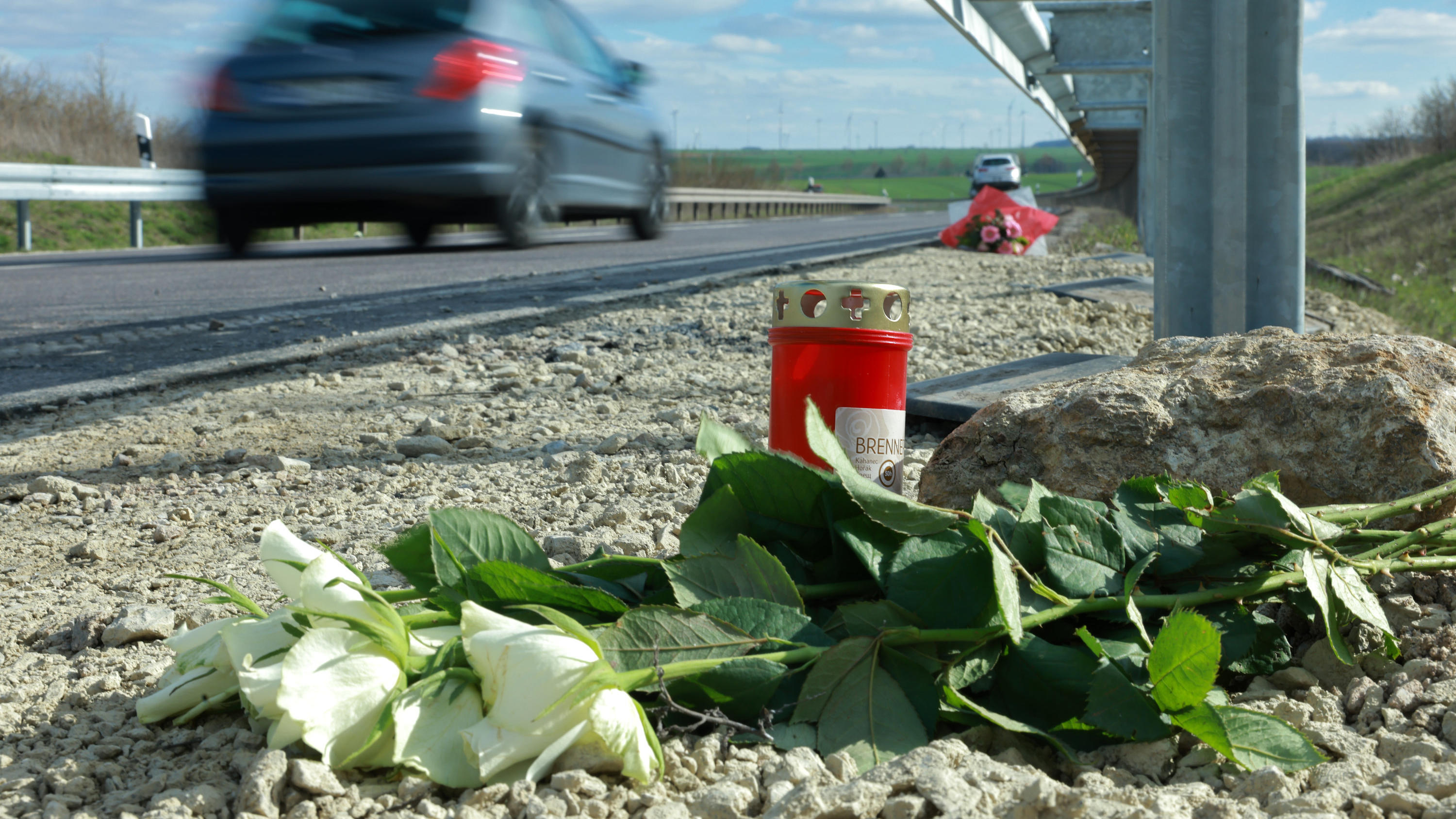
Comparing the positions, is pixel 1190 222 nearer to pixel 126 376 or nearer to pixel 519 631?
pixel 519 631

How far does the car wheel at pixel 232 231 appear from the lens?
684 centimetres

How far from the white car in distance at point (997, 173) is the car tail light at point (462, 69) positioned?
127 ft

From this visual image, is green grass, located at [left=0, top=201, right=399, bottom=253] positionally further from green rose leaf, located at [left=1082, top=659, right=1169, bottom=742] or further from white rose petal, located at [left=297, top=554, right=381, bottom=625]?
green rose leaf, located at [left=1082, top=659, right=1169, bottom=742]

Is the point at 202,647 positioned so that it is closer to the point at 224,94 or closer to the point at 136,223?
the point at 224,94

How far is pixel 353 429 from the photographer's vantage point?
11.5 feet

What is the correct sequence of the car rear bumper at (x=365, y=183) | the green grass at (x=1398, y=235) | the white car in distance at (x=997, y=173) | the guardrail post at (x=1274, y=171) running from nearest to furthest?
the guardrail post at (x=1274, y=171) → the car rear bumper at (x=365, y=183) → the green grass at (x=1398, y=235) → the white car in distance at (x=997, y=173)

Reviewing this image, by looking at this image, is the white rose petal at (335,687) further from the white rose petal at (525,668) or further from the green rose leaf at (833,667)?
the green rose leaf at (833,667)

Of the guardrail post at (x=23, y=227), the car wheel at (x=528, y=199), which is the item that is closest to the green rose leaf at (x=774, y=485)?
the car wheel at (x=528, y=199)

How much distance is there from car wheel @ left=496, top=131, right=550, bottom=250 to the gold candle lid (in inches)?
185

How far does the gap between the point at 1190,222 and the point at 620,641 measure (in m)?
3.44

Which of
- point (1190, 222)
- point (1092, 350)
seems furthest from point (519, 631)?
point (1092, 350)

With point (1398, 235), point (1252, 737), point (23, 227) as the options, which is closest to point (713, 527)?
point (1252, 737)

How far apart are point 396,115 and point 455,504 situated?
3886 mm

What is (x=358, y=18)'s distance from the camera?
578 cm
